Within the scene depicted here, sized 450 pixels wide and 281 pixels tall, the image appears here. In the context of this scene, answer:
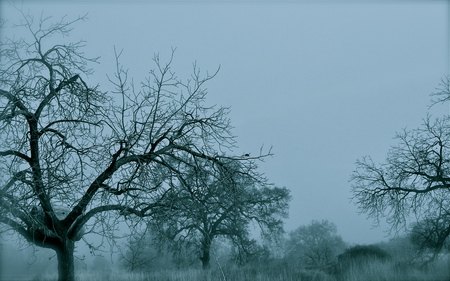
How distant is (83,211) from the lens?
22.7ft

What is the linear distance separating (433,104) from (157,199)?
31.9ft

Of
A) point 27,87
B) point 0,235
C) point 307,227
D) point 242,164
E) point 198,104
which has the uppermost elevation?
point 27,87

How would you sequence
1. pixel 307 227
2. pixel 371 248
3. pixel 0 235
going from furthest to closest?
pixel 307 227 → pixel 371 248 → pixel 0 235

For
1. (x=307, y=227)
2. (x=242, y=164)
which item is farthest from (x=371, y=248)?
(x=307, y=227)

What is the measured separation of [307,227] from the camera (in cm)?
5844

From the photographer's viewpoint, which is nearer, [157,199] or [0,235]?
[0,235]

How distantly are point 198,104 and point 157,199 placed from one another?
5.81 ft

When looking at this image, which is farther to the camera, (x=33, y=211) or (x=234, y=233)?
(x=234, y=233)

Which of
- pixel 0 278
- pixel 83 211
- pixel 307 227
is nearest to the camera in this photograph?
pixel 0 278

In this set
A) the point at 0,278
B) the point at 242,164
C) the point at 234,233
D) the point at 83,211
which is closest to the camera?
the point at 0,278

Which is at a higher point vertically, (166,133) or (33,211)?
(166,133)

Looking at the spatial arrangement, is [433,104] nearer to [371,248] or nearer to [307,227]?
[371,248]

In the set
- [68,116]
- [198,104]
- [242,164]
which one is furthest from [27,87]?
[242,164]

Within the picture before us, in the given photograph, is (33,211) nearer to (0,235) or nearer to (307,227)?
(0,235)
